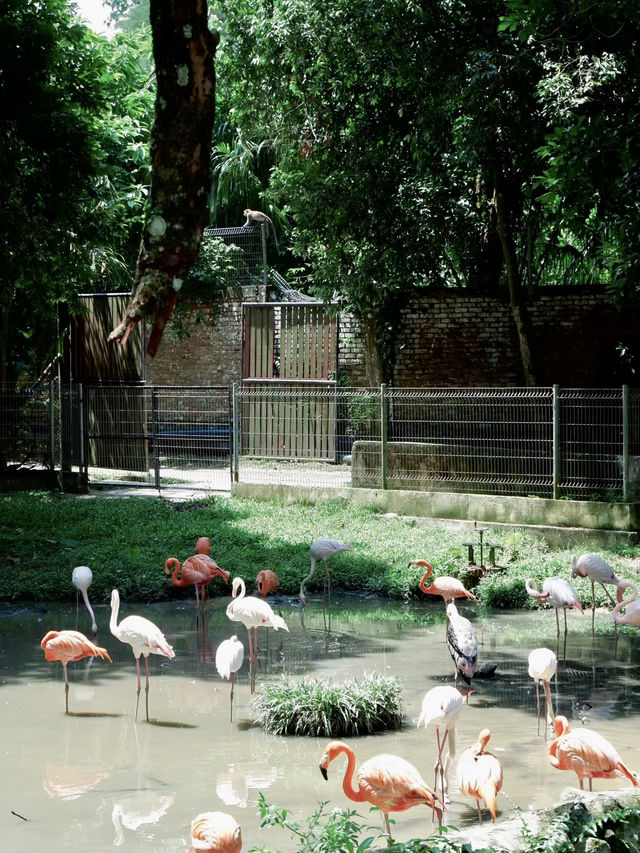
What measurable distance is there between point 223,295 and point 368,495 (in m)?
9.76

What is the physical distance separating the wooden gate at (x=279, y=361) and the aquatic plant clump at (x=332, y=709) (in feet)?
31.8

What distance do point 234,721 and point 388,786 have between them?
7.93 feet

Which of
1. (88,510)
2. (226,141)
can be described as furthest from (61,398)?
(226,141)

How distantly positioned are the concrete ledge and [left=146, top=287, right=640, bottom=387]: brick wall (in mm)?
3961

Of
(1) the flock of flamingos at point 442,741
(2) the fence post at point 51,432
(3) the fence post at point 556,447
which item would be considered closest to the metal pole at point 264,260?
(2) the fence post at point 51,432

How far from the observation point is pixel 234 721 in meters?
6.94

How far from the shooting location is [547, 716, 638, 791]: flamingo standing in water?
498 centimetres

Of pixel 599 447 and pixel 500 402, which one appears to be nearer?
pixel 599 447

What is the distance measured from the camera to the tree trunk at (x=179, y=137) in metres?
2.01

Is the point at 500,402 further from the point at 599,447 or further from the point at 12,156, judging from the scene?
the point at 12,156

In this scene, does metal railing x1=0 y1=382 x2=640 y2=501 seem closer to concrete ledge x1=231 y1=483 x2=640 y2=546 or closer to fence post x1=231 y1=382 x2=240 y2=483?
fence post x1=231 y1=382 x2=240 y2=483

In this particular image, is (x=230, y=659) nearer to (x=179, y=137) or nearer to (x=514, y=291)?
(x=179, y=137)

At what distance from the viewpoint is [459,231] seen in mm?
17094

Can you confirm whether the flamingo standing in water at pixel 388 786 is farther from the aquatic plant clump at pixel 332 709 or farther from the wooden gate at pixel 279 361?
the wooden gate at pixel 279 361
